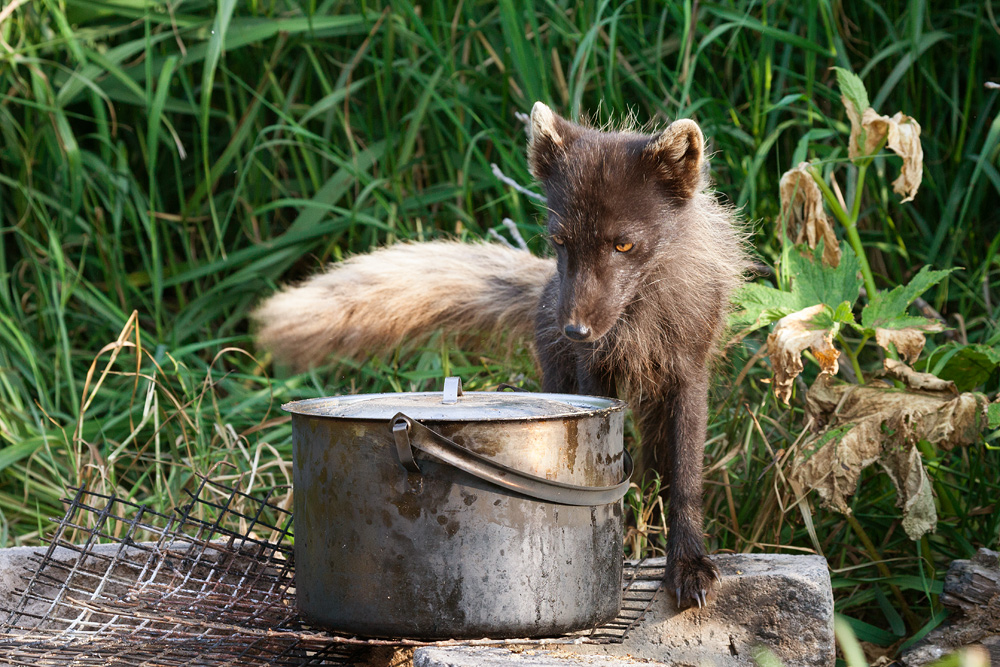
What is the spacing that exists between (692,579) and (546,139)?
1.35 metres

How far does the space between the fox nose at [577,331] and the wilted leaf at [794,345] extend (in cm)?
56

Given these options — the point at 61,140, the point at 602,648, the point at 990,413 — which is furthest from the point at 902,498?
the point at 61,140

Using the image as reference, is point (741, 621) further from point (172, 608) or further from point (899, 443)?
point (172, 608)

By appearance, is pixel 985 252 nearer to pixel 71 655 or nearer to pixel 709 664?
pixel 709 664

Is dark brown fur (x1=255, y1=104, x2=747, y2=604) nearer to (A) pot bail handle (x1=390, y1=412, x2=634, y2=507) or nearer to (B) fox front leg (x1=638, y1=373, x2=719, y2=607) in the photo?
(B) fox front leg (x1=638, y1=373, x2=719, y2=607)

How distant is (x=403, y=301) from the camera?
379 centimetres

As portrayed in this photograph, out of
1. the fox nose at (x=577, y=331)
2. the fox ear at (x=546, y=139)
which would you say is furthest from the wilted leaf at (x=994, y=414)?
the fox ear at (x=546, y=139)

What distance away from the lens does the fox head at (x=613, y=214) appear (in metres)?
2.76

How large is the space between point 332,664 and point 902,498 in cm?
174

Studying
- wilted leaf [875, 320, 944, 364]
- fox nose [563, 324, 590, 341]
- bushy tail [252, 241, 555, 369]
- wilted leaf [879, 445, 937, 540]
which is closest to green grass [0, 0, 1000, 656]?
bushy tail [252, 241, 555, 369]

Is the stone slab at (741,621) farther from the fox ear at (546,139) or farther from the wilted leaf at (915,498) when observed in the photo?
the fox ear at (546,139)

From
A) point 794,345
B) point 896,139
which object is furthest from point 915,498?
point 896,139

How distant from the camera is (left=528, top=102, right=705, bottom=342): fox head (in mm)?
2760

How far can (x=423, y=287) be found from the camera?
3797 millimetres
